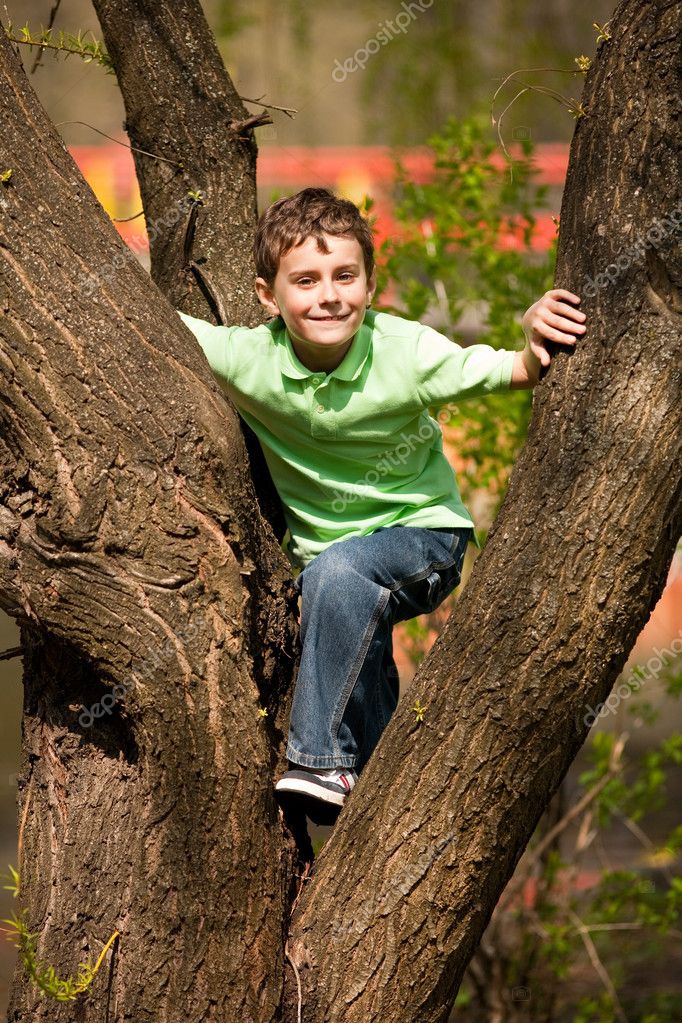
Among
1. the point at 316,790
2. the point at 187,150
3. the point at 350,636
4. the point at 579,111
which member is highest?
the point at 187,150

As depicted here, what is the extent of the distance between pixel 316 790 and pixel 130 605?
52 cm

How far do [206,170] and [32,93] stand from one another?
64 cm

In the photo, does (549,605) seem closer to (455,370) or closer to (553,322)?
(553,322)

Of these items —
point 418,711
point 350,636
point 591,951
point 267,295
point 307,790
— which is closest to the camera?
point 418,711

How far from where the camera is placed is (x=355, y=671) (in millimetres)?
2393

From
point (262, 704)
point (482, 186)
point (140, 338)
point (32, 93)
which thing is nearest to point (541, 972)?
point (262, 704)

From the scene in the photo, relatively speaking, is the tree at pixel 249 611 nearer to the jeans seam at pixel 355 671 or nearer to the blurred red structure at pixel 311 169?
the jeans seam at pixel 355 671

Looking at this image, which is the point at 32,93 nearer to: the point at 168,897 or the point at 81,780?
the point at 81,780

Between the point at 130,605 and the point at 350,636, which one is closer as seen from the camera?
the point at 130,605

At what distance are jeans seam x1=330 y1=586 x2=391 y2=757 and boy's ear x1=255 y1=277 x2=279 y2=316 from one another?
73cm

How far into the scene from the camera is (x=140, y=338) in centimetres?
218

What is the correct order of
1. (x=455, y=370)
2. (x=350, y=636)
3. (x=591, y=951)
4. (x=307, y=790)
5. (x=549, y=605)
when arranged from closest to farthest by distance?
(x=549, y=605) → (x=307, y=790) → (x=350, y=636) → (x=455, y=370) → (x=591, y=951)

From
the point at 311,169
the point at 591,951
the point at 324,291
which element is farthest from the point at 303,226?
the point at 311,169

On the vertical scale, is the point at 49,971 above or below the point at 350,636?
below
